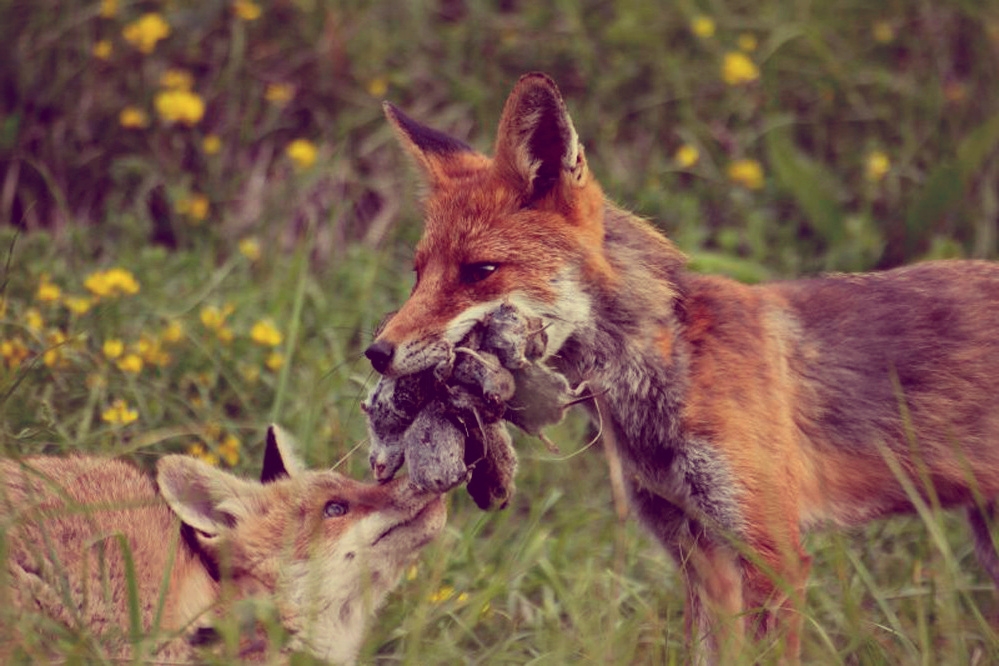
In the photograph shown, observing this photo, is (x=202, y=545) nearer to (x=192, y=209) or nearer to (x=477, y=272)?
(x=477, y=272)

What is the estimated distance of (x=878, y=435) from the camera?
4980mm

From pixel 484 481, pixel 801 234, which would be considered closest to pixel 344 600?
pixel 484 481

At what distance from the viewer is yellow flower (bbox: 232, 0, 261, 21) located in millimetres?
8086

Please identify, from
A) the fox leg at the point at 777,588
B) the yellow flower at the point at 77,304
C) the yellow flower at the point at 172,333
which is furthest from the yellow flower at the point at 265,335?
the fox leg at the point at 777,588

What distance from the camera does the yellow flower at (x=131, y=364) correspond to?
5.71 metres

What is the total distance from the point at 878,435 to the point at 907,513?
13.4 inches

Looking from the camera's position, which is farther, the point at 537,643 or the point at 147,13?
the point at 147,13

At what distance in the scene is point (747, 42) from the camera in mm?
8172

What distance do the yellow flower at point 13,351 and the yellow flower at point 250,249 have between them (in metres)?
1.51

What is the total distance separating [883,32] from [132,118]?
14.7 feet

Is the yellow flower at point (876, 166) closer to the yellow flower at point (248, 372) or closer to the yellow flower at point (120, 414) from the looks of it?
the yellow flower at point (248, 372)

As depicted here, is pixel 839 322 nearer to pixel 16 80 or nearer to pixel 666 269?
pixel 666 269

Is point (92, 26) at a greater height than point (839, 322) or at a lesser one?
greater

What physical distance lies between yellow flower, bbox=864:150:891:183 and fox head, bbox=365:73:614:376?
136 inches
